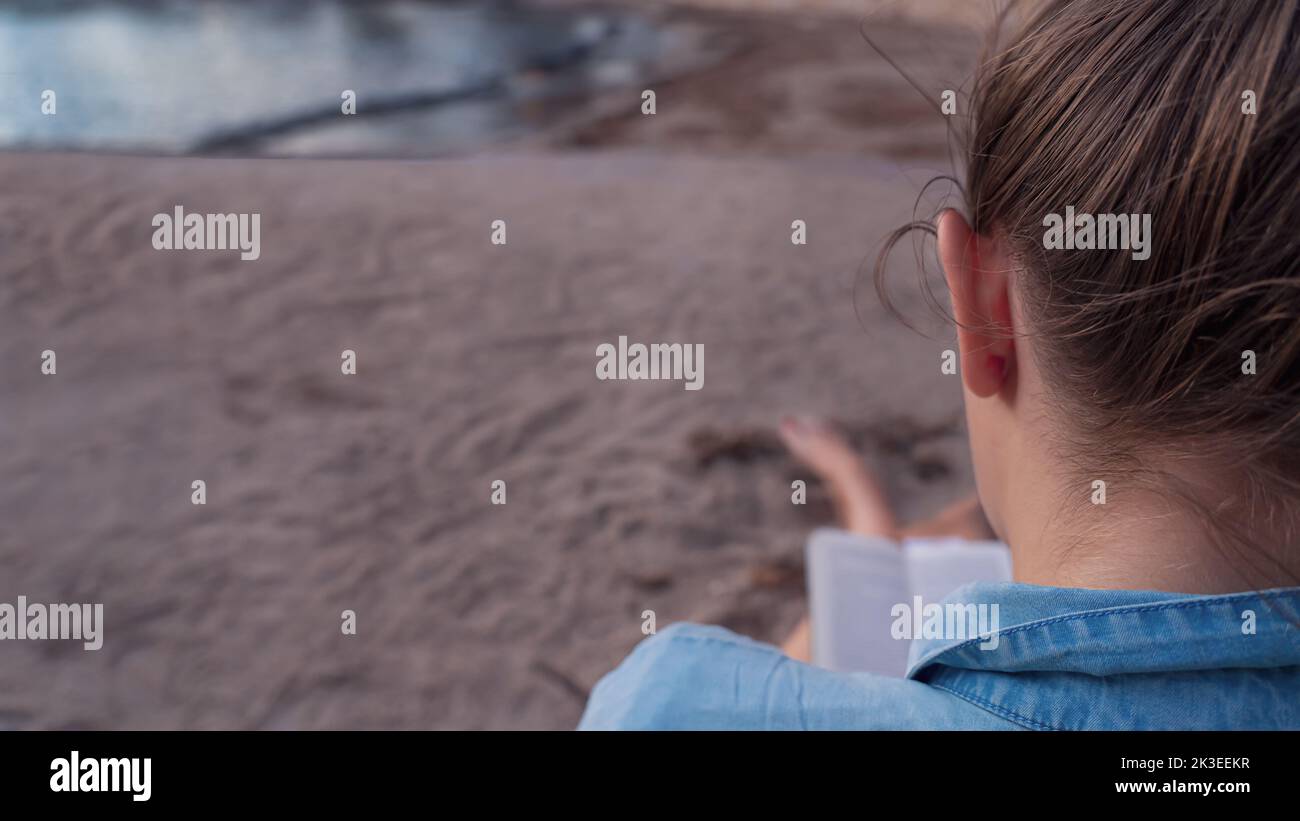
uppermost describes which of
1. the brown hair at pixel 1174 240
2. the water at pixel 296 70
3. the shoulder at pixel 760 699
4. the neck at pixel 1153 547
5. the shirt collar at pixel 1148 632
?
the water at pixel 296 70

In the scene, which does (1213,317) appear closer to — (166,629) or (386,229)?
(166,629)

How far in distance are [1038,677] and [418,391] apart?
189cm

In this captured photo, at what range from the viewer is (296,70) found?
464 cm

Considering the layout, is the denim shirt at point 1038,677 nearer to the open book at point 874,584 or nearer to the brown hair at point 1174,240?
the brown hair at point 1174,240

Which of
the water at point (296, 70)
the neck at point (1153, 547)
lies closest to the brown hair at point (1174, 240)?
the neck at point (1153, 547)

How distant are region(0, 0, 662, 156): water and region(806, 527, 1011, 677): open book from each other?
2.77m

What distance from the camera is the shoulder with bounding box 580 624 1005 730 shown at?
586 millimetres

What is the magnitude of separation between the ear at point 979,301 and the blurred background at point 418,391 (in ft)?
0.85

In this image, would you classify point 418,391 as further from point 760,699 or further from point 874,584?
point 760,699

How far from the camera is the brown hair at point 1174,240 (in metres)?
0.51

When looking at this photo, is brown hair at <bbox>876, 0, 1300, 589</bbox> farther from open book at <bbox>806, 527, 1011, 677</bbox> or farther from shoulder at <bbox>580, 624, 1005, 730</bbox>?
open book at <bbox>806, 527, 1011, 677</bbox>

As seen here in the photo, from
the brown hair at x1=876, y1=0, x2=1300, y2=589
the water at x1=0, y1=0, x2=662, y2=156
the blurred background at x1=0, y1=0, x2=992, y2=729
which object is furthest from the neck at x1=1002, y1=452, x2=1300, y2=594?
the water at x1=0, y1=0, x2=662, y2=156
